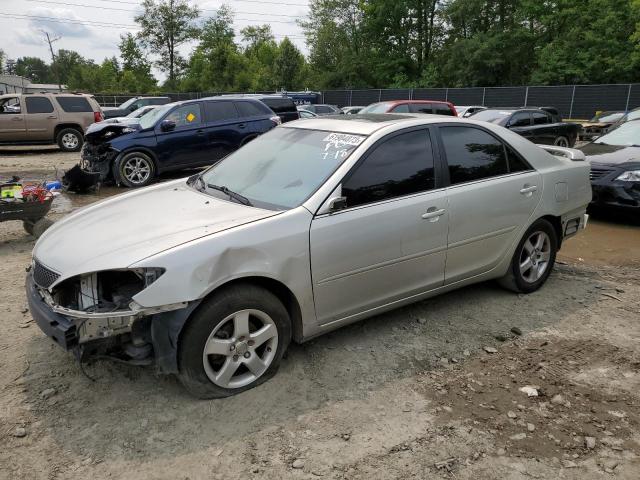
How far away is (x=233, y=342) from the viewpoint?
3.01m

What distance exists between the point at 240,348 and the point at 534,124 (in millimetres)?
12849

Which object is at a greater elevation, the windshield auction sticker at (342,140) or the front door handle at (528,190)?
the windshield auction sticker at (342,140)

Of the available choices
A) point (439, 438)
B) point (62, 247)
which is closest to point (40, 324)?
point (62, 247)

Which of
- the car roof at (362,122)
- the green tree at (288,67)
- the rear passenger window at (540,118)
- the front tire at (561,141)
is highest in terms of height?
the green tree at (288,67)

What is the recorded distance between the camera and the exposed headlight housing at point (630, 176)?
694 cm

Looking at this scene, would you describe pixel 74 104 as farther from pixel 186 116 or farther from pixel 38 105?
pixel 186 116

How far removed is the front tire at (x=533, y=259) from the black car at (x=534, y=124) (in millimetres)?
8331

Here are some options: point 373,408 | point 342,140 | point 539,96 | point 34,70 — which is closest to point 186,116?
point 342,140

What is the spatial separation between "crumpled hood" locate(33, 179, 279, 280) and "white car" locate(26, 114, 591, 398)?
0.01m

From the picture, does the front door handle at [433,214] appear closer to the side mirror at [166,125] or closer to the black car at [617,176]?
the black car at [617,176]

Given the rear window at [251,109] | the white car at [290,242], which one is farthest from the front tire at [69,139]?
the white car at [290,242]

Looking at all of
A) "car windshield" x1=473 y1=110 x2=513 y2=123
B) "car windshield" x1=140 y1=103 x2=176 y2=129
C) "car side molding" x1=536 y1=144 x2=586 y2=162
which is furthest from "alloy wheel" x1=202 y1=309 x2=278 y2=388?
"car windshield" x1=473 y1=110 x2=513 y2=123

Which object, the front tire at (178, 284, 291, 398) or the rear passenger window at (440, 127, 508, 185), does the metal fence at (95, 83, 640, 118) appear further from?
the front tire at (178, 284, 291, 398)

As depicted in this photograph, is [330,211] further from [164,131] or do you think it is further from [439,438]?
[164,131]
